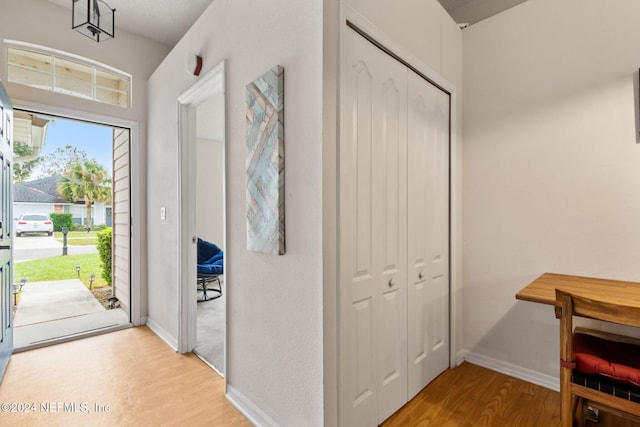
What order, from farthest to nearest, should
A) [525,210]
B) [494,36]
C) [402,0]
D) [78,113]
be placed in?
1. [78,113]
2. [494,36]
3. [525,210]
4. [402,0]

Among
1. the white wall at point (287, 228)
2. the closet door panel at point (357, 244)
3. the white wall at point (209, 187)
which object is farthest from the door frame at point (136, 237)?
the closet door panel at point (357, 244)

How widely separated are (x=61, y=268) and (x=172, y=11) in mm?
3125

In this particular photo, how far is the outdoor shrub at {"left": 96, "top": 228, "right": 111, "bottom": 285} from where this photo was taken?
12.7 ft

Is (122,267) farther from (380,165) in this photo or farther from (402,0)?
(402,0)

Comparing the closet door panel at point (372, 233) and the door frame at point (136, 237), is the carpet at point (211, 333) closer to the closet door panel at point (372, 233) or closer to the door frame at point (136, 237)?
the door frame at point (136, 237)

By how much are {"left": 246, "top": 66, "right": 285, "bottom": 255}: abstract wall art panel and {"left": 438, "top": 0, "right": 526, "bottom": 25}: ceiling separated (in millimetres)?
2218

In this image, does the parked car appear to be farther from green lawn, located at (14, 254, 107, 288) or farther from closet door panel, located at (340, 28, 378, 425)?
closet door panel, located at (340, 28, 378, 425)

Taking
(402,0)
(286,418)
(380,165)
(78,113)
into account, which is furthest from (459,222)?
(78,113)

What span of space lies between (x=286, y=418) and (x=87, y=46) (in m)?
3.60

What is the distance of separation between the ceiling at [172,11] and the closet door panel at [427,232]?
1.19 m

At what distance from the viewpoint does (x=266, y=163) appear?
5.19 feet

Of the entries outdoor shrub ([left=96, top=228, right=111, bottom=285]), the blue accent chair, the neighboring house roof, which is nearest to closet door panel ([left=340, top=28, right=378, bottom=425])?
the blue accent chair

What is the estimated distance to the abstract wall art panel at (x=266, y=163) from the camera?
1509 mm

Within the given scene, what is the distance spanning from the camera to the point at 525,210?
82.8 inches
